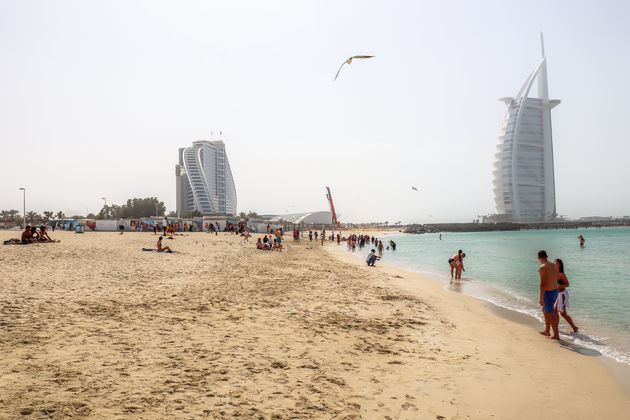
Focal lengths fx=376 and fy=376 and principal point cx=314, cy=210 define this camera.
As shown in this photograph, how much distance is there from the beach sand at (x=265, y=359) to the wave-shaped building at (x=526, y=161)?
148940mm

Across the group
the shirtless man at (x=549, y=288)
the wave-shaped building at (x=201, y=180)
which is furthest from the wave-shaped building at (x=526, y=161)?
the shirtless man at (x=549, y=288)

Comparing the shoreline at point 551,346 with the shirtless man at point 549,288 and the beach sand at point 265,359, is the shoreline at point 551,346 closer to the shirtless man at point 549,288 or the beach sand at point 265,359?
the beach sand at point 265,359

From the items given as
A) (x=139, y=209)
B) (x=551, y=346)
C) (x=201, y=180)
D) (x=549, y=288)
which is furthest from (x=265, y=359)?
(x=201, y=180)

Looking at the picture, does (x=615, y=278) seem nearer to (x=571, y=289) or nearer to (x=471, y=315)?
(x=571, y=289)

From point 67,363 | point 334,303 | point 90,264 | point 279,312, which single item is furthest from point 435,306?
point 90,264

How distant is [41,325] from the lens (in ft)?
19.3

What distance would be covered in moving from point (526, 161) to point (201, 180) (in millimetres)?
126439

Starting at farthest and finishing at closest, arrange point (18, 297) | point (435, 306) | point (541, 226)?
point (541, 226) < point (435, 306) < point (18, 297)

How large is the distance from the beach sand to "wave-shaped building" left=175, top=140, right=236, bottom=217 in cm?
14408

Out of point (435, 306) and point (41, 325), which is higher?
point (41, 325)

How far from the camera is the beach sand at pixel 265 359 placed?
3834 millimetres

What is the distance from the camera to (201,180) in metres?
155

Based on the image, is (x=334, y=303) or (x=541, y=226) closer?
(x=334, y=303)

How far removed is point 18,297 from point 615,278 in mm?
22632
